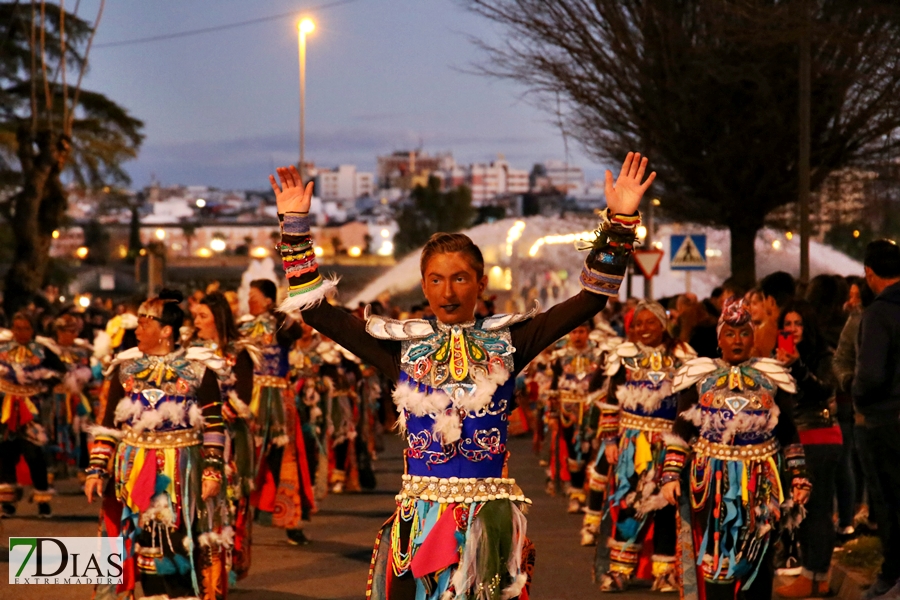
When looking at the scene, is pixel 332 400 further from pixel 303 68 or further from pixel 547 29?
pixel 303 68

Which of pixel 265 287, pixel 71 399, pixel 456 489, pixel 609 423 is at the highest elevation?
pixel 265 287

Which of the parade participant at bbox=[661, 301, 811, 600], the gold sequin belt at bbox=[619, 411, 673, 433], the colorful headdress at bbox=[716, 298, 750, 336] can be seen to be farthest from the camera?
the gold sequin belt at bbox=[619, 411, 673, 433]

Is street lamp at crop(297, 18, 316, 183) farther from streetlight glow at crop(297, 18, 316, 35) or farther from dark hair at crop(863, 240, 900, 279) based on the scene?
dark hair at crop(863, 240, 900, 279)

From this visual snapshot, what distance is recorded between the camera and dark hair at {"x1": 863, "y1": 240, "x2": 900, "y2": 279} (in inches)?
330

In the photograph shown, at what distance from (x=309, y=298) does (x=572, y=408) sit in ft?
32.4

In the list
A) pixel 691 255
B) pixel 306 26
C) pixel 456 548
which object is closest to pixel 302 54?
pixel 306 26

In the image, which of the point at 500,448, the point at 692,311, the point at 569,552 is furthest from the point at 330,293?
the point at 692,311

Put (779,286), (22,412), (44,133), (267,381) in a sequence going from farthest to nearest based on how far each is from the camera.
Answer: (44,133) → (22,412) → (267,381) → (779,286)

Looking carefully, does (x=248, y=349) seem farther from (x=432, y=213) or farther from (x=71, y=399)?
(x=432, y=213)

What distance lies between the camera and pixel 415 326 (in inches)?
208

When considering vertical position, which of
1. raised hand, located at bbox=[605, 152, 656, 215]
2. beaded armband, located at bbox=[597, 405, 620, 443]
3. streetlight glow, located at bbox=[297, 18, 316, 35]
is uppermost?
streetlight glow, located at bbox=[297, 18, 316, 35]

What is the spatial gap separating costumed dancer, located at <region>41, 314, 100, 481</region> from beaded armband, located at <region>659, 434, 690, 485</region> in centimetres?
955

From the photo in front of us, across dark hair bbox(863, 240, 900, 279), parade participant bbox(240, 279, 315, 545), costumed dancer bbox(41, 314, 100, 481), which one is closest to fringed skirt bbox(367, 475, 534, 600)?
dark hair bbox(863, 240, 900, 279)

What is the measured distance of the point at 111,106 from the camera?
36812 mm
